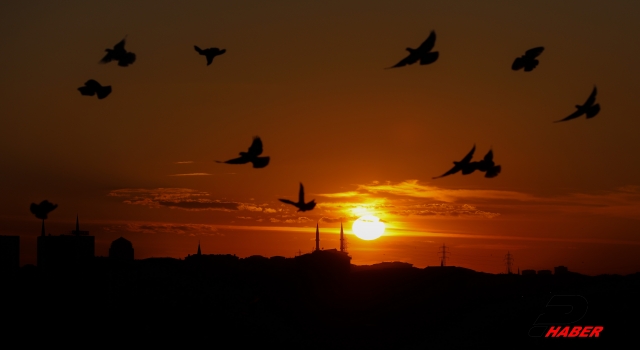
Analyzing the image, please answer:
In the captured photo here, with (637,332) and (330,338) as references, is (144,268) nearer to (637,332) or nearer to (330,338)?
(330,338)

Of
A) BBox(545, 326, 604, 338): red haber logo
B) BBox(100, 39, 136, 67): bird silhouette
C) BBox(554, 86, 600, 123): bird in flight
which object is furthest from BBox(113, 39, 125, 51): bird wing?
BBox(545, 326, 604, 338): red haber logo

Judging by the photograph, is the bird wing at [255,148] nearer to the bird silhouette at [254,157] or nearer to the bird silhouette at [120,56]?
the bird silhouette at [254,157]

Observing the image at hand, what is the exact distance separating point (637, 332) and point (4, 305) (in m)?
94.1

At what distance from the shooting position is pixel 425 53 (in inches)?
1703

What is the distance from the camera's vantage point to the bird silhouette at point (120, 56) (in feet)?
153

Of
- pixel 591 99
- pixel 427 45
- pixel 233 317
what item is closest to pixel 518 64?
pixel 591 99

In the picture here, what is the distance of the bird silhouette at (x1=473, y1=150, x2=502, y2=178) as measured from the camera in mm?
46188

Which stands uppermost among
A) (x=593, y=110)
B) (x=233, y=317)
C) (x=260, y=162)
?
(x=593, y=110)

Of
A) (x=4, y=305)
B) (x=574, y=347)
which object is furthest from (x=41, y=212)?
(x=4, y=305)

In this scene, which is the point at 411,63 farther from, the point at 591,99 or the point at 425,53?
the point at 591,99

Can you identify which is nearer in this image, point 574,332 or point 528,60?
point 528,60

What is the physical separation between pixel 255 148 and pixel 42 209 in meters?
17.2

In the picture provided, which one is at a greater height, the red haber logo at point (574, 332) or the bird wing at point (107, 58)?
the bird wing at point (107, 58)

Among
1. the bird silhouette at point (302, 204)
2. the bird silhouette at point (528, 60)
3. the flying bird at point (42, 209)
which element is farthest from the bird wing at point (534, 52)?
the flying bird at point (42, 209)
